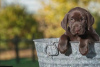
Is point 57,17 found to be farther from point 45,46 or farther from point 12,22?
point 45,46

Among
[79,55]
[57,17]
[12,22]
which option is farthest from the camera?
[12,22]

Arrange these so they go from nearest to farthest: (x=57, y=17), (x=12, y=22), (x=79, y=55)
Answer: (x=79, y=55)
(x=57, y=17)
(x=12, y=22)

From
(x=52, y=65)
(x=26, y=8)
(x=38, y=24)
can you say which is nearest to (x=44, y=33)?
(x=38, y=24)

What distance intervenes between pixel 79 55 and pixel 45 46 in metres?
0.43

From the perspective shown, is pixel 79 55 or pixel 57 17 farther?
pixel 57 17

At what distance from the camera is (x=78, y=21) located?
3.18 m

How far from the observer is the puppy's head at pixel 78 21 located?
3.11 m

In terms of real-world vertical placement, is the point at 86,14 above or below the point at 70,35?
above

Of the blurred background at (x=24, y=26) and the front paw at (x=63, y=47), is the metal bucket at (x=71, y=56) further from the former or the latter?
the blurred background at (x=24, y=26)

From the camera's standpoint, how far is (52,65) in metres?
3.32

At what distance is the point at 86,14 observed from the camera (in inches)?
129

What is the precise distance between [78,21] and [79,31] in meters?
0.14

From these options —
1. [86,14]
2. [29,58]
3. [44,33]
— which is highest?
[86,14]

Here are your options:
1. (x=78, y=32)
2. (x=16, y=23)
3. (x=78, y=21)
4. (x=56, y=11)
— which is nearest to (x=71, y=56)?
(x=78, y=32)
